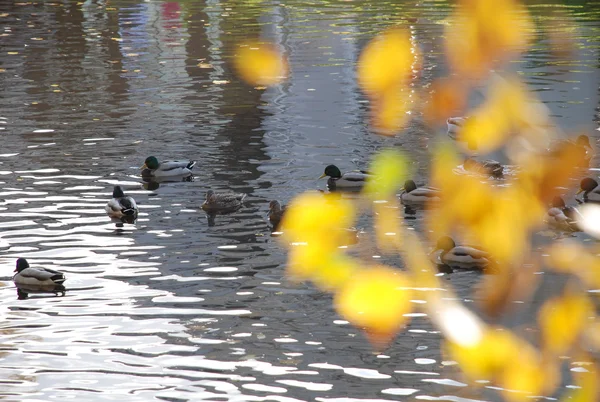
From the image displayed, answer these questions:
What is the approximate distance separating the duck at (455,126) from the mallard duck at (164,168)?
5.92 metres


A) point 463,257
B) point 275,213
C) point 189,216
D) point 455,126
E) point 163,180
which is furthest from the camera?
point 455,126

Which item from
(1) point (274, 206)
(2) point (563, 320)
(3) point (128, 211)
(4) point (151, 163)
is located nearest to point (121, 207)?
(3) point (128, 211)

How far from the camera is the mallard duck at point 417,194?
20375 mm

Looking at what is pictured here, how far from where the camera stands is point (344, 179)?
21.8 metres

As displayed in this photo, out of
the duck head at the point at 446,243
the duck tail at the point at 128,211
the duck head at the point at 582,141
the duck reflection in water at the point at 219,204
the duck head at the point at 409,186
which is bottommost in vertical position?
the duck head at the point at 446,243

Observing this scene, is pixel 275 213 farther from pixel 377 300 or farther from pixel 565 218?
pixel 565 218

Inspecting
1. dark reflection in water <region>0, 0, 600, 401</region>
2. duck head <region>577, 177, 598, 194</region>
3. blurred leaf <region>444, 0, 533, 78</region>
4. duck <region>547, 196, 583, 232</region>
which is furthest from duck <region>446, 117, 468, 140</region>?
duck <region>547, 196, 583, 232</region>

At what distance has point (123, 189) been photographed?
72.1 feet

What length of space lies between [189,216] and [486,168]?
5.60m

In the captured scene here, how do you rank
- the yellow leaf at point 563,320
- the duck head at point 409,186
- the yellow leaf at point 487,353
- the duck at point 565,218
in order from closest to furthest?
the yellow leaf at point 487,353, the yellow leaf at point 563,320, the duck at point 565,218, the duck head at point 409,186

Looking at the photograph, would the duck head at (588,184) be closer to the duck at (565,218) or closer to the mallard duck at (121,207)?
the duck at (565,218)

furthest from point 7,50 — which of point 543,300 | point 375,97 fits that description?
point 543,300

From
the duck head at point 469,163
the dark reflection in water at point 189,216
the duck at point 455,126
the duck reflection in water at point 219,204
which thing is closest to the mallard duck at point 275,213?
the dark reflection in water at point 189,216

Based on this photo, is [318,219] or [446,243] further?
[318,219]
